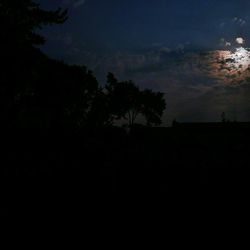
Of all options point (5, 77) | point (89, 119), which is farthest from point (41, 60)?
point (89, 119)

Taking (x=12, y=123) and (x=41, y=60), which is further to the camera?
(x=41, y=60)

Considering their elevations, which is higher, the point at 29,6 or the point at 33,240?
the point at 29,6

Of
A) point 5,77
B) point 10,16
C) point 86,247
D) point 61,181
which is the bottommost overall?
point 86,247

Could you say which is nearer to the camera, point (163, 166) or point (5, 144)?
point (163, 166)

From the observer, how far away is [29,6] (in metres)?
25.3

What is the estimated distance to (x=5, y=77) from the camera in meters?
23.6

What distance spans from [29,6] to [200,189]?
21742 mm

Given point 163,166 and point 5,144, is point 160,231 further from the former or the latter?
point 5,144

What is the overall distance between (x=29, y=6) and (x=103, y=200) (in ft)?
70.2

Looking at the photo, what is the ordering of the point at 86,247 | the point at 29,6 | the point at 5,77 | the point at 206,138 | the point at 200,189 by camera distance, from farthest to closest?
the point at 206,138 < the point at 29,6 < the point at 5,77 < the point at 200,189 < the point at 86,247

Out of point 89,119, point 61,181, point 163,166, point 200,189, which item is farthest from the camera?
point 89,119

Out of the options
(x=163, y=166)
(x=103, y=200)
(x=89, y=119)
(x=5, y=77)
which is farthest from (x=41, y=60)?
(x=89, y=119)

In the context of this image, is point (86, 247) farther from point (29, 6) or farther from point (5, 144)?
point (29, 6)

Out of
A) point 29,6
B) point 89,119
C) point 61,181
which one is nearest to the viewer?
point 61,181
